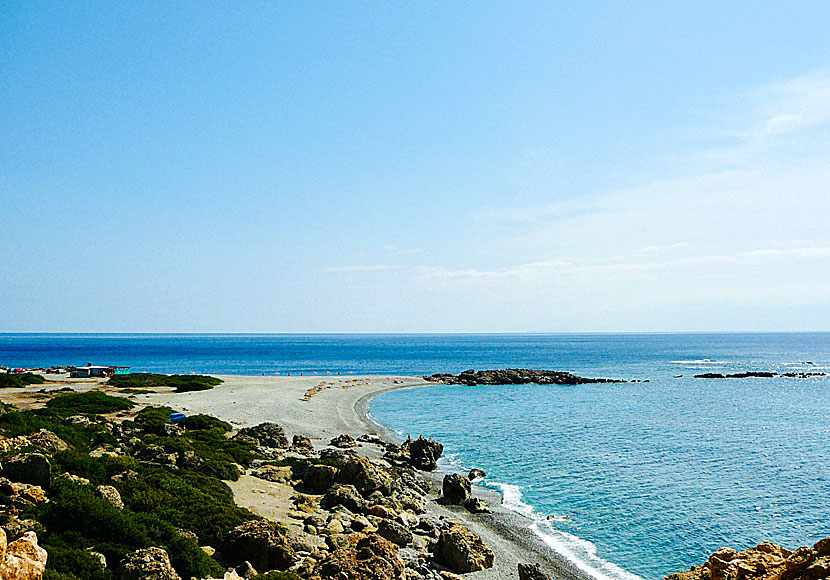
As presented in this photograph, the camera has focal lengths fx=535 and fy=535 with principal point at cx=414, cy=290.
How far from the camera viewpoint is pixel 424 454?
3959 cm

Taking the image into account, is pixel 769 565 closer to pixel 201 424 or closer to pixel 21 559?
pixel 21 559

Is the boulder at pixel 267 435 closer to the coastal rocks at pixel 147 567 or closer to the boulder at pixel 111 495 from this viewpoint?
the boulder at pixel 111 495

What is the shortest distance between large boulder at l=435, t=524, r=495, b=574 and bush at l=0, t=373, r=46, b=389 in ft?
212

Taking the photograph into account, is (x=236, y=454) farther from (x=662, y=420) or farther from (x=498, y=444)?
(x=662, y=420)

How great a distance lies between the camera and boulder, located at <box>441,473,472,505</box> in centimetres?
3080

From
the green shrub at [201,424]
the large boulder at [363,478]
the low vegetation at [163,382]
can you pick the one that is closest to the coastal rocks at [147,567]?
the large boulder at [363,478]

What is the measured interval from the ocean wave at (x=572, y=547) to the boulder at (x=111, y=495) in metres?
18.0

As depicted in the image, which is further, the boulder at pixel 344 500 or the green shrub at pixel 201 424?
the green shrub at pixel 201 424

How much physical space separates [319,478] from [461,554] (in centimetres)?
1007

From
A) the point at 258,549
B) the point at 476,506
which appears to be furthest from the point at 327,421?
the point at 258,549

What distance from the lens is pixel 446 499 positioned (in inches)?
1225

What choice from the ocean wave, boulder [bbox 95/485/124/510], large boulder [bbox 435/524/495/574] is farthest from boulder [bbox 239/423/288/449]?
boulder [bbox 95/485/124/510]

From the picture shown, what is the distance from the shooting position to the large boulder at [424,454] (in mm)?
38906

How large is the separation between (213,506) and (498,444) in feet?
103
